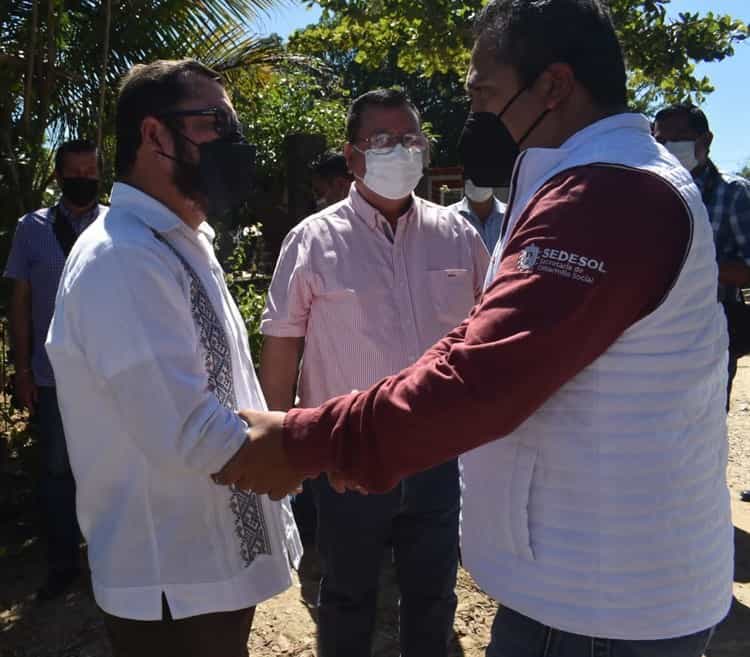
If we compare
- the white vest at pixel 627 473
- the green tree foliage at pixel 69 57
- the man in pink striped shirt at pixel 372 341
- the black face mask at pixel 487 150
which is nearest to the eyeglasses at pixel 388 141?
the man in pink striped shirt at pixel 372 341

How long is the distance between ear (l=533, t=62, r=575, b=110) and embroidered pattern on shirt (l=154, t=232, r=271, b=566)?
90 centimetres

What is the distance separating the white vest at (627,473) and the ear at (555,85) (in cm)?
13

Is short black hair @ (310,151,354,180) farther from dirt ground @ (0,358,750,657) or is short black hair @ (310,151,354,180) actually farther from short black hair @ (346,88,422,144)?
dirt ground @ (0,358,750,657)

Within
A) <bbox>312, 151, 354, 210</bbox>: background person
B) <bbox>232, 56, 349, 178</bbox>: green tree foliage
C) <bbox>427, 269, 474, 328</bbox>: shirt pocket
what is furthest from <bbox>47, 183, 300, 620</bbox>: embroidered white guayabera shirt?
<bbox>232, 56, 349, 178</bbox>: green tree foliage

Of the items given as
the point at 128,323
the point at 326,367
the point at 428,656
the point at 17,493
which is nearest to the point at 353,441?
the point at 128,323

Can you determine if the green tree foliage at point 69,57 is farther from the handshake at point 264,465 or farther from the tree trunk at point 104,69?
the handshake at point 264,465

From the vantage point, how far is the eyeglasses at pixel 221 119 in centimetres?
200

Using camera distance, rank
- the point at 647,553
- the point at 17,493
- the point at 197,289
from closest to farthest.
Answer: the point at 647,553 < the point at 197,289 < the point at 17,493

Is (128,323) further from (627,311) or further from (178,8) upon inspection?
(178,8)

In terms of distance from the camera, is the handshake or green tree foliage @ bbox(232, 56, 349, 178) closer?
the handshake

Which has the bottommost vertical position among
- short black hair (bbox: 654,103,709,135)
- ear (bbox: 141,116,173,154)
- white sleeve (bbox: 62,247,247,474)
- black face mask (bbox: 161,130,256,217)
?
white sleeve (bbox: 62,247,247,474)

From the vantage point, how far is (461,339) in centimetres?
162

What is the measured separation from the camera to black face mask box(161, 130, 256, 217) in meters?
2.03

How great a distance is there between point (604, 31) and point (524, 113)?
0.75 ft
